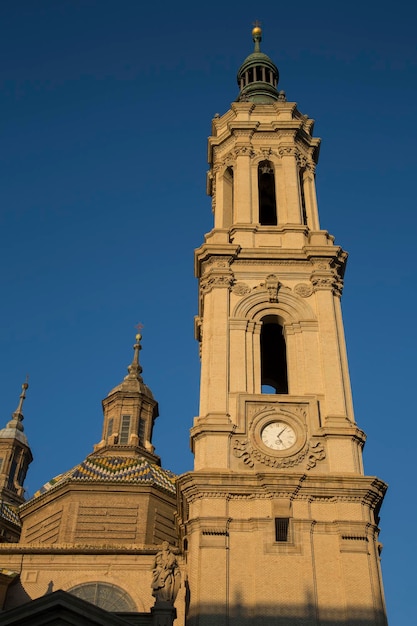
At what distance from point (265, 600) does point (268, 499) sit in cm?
296

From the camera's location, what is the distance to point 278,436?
26109 mm

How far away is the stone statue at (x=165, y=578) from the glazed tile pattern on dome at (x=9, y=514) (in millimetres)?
22778

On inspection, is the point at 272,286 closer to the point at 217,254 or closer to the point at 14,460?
the point at 217,254

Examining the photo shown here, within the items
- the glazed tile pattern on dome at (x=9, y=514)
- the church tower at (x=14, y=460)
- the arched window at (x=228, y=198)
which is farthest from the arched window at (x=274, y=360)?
the church tower at (x=14, y=460)

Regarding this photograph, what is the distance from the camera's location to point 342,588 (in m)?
22.5

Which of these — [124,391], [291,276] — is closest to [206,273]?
[291,276]

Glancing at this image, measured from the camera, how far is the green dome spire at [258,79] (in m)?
40.7

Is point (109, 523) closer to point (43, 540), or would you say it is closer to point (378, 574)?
point (43, 540)

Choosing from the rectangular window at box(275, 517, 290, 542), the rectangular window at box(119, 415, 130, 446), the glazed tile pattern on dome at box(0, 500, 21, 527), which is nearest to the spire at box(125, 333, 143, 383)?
the rectangular window at box(119, 415, 130, 446)

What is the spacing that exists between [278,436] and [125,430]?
1871 cm

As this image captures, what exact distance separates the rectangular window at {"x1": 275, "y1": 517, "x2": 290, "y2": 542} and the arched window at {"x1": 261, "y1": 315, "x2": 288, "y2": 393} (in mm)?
8847

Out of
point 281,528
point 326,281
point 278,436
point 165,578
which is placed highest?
point 326,281

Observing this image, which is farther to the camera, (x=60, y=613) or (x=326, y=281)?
(x=326, y=281)

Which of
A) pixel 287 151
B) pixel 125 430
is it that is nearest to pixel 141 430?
pixel 125 430
